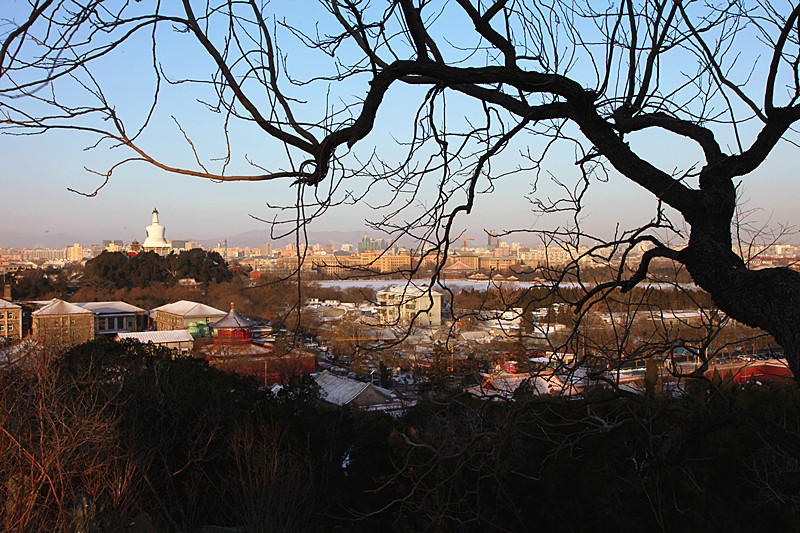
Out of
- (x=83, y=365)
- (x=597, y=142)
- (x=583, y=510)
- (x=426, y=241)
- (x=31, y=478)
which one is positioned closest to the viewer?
(x=597, y=142)

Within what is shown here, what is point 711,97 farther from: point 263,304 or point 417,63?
point 263,304

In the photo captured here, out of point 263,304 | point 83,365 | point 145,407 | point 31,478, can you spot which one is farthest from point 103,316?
point 31,478

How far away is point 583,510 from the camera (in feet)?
13.9

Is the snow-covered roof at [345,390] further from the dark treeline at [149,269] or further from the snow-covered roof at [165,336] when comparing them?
the dark treeline at [149,269]

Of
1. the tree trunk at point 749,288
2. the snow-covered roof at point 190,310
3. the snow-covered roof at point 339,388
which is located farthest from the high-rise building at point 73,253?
the tree trunk at point 749,288

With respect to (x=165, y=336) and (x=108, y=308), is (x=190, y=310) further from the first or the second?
(x=165, y=336)

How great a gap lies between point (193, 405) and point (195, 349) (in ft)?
27.2

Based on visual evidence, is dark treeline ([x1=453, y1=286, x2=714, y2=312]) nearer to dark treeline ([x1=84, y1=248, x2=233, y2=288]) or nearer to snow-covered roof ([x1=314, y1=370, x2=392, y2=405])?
snow-covered roof ([x1=314, y1=370, x2=392, y2=405])

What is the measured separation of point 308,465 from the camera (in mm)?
5250

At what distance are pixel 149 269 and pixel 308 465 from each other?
79.9 feet

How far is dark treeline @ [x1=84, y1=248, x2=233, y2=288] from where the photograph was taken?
26.2 meters

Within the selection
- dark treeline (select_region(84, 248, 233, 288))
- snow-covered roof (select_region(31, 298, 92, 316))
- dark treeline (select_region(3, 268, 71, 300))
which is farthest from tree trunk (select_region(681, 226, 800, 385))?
dark treeline (select_region(84, 248, 233, 288))

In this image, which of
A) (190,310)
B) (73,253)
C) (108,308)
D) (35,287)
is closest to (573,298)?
(190,310)

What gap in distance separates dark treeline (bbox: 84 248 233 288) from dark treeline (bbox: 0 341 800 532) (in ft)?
69.6
